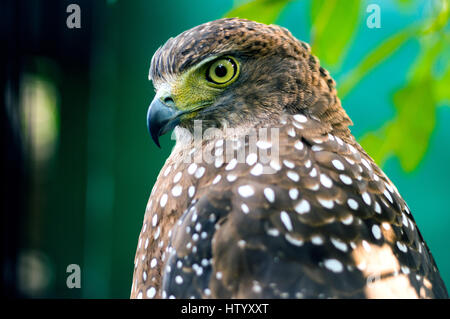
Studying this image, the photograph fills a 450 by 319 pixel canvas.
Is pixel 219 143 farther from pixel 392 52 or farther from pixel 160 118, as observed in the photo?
pixel 392 52

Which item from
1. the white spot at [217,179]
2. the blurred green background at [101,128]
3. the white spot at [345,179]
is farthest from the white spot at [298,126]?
the blurred green background at [101,128]

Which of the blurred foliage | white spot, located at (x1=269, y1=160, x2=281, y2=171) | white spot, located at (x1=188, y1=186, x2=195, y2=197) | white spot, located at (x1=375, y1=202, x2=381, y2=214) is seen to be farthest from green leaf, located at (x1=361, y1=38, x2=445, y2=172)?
white spot, located at (x1=188, y1=186, x2=195, y2=197)

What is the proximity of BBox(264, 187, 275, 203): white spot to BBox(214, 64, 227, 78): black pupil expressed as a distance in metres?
0.48

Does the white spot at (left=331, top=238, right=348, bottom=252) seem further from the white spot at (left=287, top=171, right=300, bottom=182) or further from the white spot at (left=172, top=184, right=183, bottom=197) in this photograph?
the white spot at (left=172, top=184, right=183, bottom=197)

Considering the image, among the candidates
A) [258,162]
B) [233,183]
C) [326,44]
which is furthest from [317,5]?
[233,183]

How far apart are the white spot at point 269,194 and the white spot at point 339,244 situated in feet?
0.69

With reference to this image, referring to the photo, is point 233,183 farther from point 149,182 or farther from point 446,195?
point 446,195

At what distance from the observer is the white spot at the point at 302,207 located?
129 centimetres

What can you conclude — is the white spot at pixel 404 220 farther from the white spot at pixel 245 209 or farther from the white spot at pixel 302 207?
the white spot at pixel 245 209

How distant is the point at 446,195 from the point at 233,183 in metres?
2.18

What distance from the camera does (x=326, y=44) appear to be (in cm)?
151

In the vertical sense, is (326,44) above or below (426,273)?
above

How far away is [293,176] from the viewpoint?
4.41 ft

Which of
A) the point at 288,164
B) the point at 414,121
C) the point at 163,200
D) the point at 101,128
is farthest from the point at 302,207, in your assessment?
the point at 101,128
